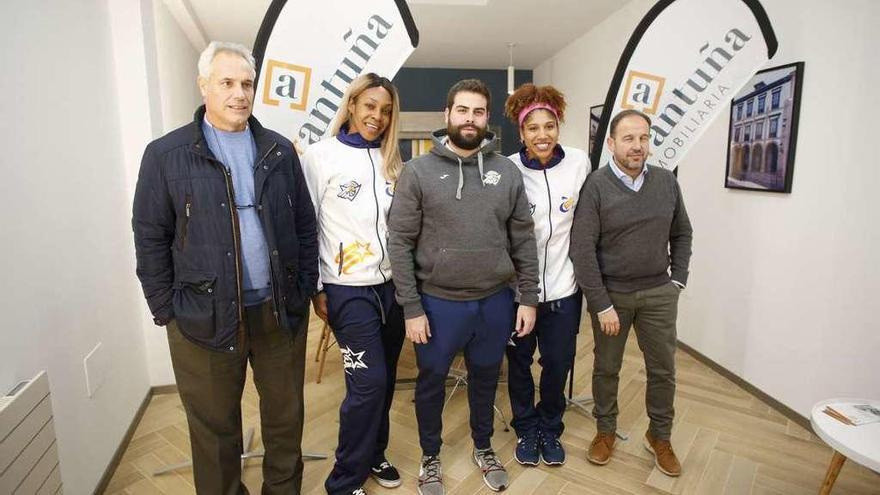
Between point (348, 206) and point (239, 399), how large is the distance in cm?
77

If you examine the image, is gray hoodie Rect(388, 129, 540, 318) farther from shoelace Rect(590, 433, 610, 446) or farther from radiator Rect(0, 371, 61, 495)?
radiator Rect(0, 371, 61, 495)

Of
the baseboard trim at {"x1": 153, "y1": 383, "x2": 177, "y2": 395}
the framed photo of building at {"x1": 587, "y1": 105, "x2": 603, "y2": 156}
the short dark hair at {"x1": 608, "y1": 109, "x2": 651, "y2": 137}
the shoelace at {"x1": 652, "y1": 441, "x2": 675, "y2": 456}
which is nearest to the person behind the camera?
the short dark hair at {"x1": 608, "y1": 109, "x2": 651, "y2": 137}

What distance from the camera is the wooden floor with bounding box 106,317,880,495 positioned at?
6.79 ft

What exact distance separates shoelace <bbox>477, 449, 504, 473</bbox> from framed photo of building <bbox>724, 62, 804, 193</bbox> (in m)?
2.06

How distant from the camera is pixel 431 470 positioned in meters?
2.04

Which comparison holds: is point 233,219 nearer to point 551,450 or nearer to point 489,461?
point 489,461

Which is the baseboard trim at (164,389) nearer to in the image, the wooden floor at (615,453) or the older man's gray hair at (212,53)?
the wooden floor at (615,453)

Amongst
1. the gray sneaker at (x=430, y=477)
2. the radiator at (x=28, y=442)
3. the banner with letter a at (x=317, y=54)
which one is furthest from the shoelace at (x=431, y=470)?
the banner with letter a at (x=317, y=54)

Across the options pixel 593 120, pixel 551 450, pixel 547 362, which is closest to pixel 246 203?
pixel 547 362

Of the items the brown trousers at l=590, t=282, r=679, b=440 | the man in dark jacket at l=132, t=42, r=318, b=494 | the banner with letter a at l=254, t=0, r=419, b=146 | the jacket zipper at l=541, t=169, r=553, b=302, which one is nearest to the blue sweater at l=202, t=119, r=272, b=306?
the man in dark jacket at l=132, t=42, r=318, b=494

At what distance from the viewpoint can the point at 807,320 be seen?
8.38ft

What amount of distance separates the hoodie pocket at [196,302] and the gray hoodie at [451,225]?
1.98 ft

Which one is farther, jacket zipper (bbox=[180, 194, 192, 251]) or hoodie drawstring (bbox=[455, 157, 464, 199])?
hoodie drawstring (bbox=[455, 157, 464, 199])

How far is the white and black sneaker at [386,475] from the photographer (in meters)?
2.05
